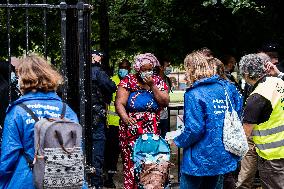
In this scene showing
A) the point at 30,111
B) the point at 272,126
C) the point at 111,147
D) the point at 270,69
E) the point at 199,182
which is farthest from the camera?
the point at 111,147

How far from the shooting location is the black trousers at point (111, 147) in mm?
9828

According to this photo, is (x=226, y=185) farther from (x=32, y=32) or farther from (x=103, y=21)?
(x=32, y=32)

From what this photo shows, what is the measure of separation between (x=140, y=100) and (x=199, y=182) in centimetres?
157

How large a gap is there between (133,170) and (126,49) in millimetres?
7314

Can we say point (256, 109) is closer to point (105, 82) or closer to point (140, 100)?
point (140, 100)

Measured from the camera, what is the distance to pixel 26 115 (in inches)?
167

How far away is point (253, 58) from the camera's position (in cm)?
618

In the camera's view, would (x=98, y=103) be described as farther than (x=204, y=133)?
Yes

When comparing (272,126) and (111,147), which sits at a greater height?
(272,126)

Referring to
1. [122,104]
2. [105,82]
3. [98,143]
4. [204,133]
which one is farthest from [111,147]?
[204,133]

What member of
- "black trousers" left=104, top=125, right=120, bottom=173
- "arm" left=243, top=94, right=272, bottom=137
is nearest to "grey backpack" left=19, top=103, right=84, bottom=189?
"arm" left=243, top=94, right=272, bottom=137

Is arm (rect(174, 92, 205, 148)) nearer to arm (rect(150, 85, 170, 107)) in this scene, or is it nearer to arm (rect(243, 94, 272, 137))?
arm (rect(243, 94, 272, 137))

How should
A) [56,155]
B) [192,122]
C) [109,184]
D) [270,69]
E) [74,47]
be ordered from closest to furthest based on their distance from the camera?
[56,155], [74,47], [192,122], [270,69], [109,184]

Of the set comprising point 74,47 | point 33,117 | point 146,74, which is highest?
A: point 74,47
